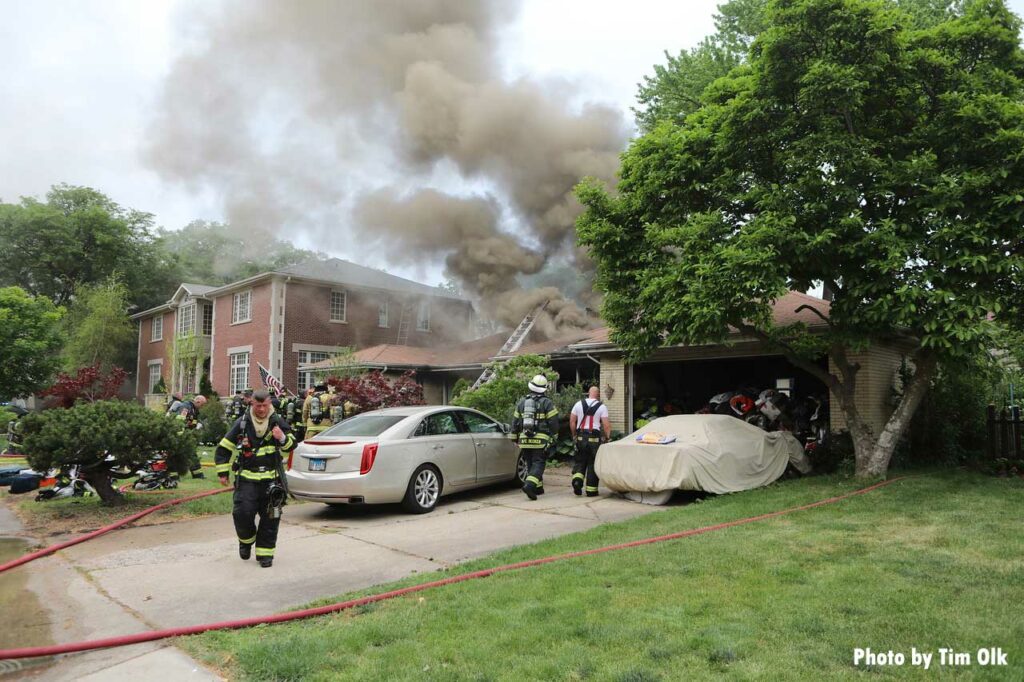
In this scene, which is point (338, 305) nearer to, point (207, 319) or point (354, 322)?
point (354, 322)

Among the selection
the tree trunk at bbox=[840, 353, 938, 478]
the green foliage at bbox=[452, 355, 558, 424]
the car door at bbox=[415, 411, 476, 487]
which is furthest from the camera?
the green foliage at bbox=[452, 355, 558, 424]

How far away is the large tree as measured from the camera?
8125 millimetres

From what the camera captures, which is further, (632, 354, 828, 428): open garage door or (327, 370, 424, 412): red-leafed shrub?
(632, 354, 828, 428): open garage door

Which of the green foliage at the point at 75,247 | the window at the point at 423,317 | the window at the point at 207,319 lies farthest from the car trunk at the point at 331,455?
the green foliage at the point at 75,247

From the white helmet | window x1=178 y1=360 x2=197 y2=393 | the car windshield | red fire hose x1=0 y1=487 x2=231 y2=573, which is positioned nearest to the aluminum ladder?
the white helmet

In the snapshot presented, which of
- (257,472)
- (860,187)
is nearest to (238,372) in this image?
(257,472)

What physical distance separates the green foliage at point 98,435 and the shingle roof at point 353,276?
16785 millimetres

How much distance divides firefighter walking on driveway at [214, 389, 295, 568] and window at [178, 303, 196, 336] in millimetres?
25651

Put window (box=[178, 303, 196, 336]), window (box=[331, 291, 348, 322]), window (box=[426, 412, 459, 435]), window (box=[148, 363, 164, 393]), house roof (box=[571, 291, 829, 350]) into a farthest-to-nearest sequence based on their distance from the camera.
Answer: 1. window (box=[148, 363, 164, 393])
2. window (box=[178, 303, 196, 336])
3. window (box=[331, 291, 348, 322])
4. house roof (box=[571, 291, 829, 350])
5. window (box=[426, 412, 459, 435])

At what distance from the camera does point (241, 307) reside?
2628cm

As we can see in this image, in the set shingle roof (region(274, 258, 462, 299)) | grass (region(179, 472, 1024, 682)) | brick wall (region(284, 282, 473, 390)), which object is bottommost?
grass (region(179, 472, 1024, 682))

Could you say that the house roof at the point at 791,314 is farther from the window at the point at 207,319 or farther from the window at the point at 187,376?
the window at the point at 207,319

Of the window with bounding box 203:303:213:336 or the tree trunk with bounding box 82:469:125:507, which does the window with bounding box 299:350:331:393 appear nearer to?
the window with bounding box 203:303:213:336

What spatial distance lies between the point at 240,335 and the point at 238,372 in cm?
147
